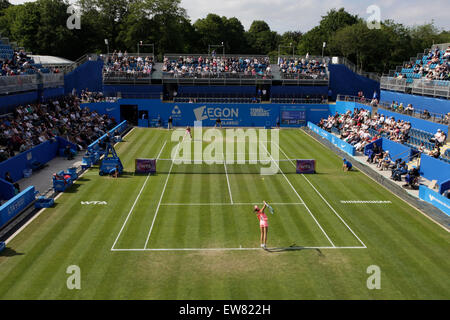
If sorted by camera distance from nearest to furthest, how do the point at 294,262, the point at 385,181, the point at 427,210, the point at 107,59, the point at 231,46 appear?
the point at 294,262
the point at 427,210
the point at 385,181
the point at 107,59
the point at 231,46

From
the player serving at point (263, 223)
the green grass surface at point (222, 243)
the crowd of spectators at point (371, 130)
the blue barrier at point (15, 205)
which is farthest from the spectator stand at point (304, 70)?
the player serving at point (263, 223)

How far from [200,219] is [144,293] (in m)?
7.40

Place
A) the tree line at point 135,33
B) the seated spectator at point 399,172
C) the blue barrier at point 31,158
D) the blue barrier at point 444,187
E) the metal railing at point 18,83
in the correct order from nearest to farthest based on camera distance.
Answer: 1. the blue barrier at point 444,187
2. the blue barrier at point 31,158
3. the seated spectator at point 399,172
4. the metal railing at point 18,83
5. the tree line at point 135,33

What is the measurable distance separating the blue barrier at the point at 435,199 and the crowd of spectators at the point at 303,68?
37.8 m

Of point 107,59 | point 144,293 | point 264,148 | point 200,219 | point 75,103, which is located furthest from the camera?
point 107,59

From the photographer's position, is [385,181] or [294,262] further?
[385,181]

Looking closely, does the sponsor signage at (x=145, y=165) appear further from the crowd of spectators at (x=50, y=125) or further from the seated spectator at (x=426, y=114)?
the seated spectator at (x=426, y=114)

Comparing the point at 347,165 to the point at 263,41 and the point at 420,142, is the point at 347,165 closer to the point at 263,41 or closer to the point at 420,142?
the point at 420,142

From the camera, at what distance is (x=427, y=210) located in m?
22.9

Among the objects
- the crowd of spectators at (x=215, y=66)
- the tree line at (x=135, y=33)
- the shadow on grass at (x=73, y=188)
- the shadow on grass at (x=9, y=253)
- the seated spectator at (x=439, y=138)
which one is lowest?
the shadow on grass at (x=9, y=253)

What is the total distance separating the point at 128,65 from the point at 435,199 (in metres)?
48.0

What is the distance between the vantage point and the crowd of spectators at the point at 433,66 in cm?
4312

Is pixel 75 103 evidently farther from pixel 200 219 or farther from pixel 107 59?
pixel 200 219
